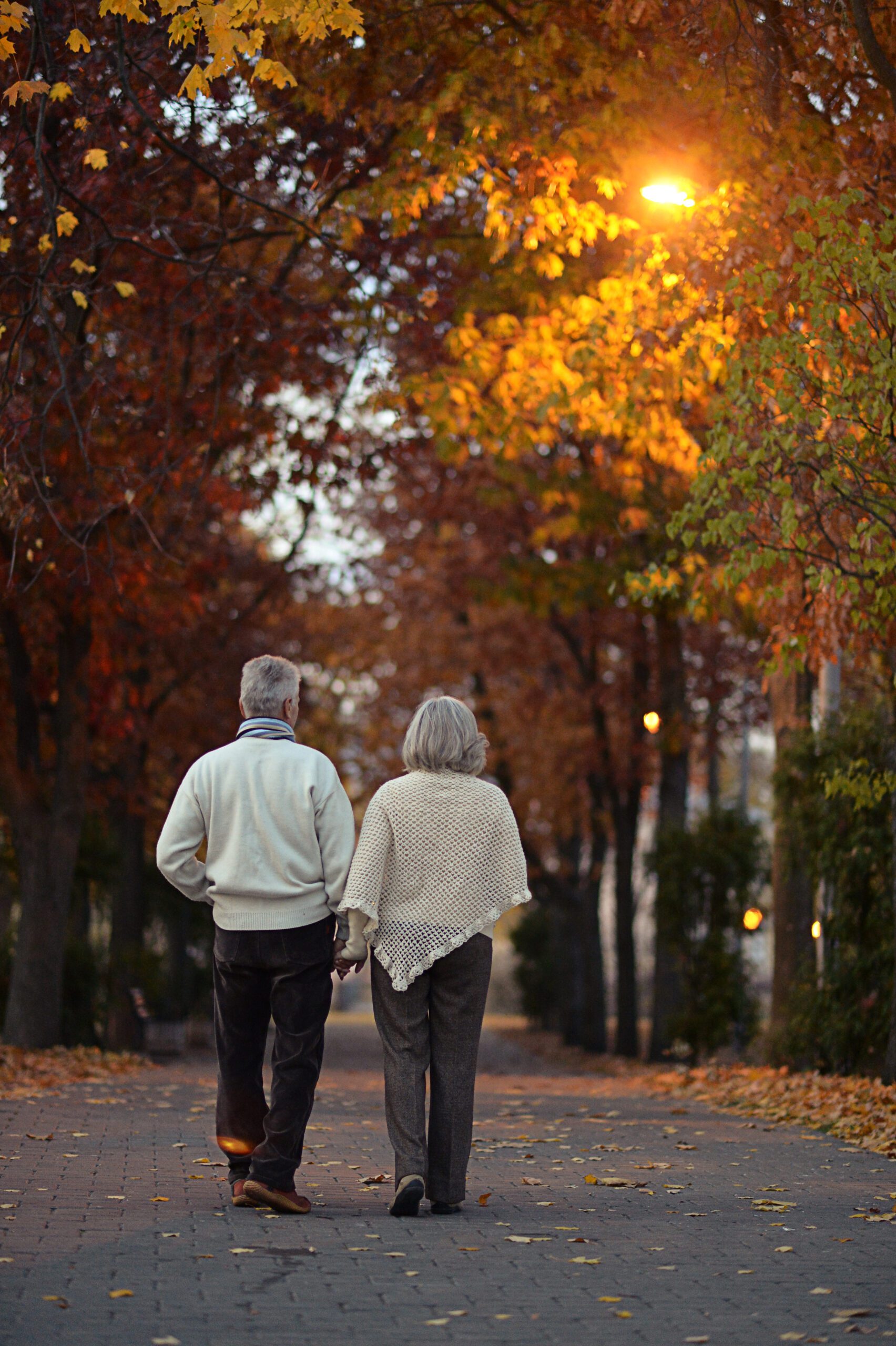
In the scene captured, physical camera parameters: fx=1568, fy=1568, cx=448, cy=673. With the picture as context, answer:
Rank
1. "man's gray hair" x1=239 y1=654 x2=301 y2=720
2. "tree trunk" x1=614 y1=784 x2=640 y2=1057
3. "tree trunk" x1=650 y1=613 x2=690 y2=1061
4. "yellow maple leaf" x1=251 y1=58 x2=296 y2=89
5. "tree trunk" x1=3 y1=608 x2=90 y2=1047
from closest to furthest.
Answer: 1. "man's gray hair" x1=239 y1=654 x2=301 y2=720
2. "yellow maple leaf" x1=251 y1=58 x2=296 y2=89
3. "tree trunk" x1=3 y1=608 x2=90 y2=1047
4. "tree trunk" x1=650 y1=613 x2=690 y2=1061
5. "tree trunk" x1=614 y1=784 x2=640 y2=1057

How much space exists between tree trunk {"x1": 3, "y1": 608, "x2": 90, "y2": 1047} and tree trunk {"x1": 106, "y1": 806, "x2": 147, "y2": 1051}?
5.66 m

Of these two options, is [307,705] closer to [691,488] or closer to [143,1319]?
[691,488]

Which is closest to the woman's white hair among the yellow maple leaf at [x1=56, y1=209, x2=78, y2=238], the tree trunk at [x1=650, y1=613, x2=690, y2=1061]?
the yellow maple leaf at [x1=56, y1=209, x2=78, y2=238]

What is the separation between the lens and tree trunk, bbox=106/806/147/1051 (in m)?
21.1

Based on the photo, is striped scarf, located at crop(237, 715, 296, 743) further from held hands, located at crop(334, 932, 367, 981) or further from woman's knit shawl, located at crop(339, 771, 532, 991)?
held hands, located at crop(334, 932, 367, 981)

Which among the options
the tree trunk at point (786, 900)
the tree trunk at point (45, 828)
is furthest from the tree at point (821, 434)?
the tree trunk at point (45, 828)

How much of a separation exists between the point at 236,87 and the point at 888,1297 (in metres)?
10.1

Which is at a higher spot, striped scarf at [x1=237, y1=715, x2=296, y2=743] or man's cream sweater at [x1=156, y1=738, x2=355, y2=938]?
striped scarf at [x1=237, y1=715, x2=296, y2=743]

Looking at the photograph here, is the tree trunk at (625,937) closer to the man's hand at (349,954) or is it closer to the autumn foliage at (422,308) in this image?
the autumn foliage at (422,308)

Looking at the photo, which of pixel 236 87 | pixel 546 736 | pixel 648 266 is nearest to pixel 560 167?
pixel 648 266

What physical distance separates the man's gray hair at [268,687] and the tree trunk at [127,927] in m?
15.0

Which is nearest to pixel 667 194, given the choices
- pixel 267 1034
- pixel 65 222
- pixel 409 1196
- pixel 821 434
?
pixel 821 434

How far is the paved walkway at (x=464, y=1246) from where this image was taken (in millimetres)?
4469

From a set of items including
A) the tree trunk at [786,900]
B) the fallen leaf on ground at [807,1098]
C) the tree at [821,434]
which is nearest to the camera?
the tree at [821,434]
